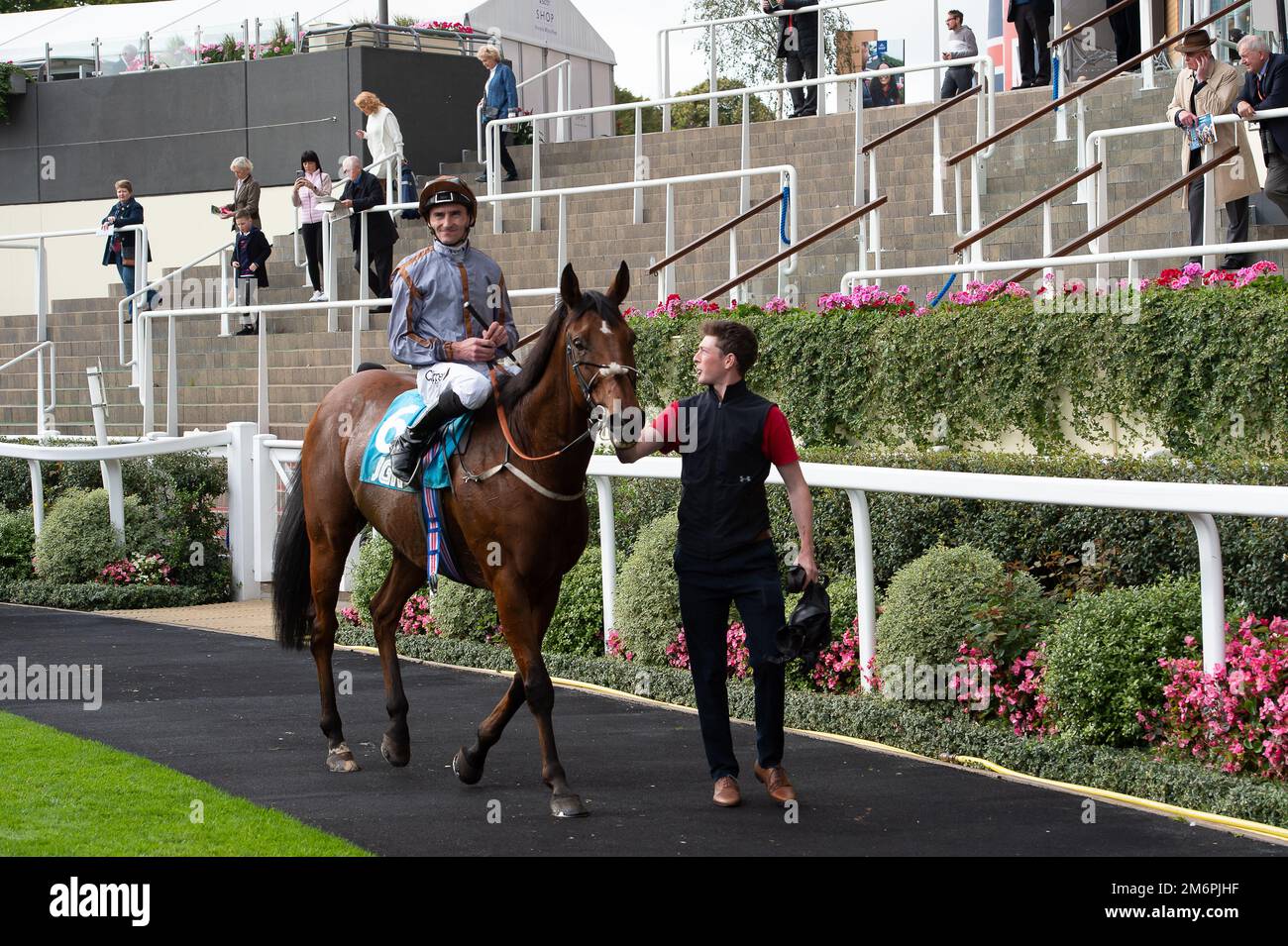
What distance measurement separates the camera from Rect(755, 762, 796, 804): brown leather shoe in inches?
245

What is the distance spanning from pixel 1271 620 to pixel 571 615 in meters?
4.28

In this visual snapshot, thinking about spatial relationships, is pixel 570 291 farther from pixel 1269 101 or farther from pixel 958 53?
pixel 958 53

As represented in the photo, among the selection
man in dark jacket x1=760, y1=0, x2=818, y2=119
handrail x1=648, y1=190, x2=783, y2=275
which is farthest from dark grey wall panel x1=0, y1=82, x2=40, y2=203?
handrail x1=648, y1=190, x2=783, y2=275

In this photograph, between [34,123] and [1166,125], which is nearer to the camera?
[1166,125]

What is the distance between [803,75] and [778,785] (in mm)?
14527

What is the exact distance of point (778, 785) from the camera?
20.5ft

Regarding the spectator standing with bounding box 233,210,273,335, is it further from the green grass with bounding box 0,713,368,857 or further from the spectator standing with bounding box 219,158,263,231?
the green grass with bounding box 0,713,368,857

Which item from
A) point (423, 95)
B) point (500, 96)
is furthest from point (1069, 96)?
point (423, 95)

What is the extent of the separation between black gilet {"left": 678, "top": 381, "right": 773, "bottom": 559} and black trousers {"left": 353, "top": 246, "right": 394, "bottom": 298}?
34.8 ft

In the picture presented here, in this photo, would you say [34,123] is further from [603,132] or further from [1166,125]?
[1166,125]

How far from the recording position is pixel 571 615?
980 cm

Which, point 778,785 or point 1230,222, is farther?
point 1230,222

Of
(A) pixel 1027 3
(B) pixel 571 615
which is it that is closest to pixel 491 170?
(A) pixel 1027 3

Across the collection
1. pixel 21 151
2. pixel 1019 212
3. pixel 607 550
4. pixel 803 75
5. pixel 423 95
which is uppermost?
pixel 423 95
